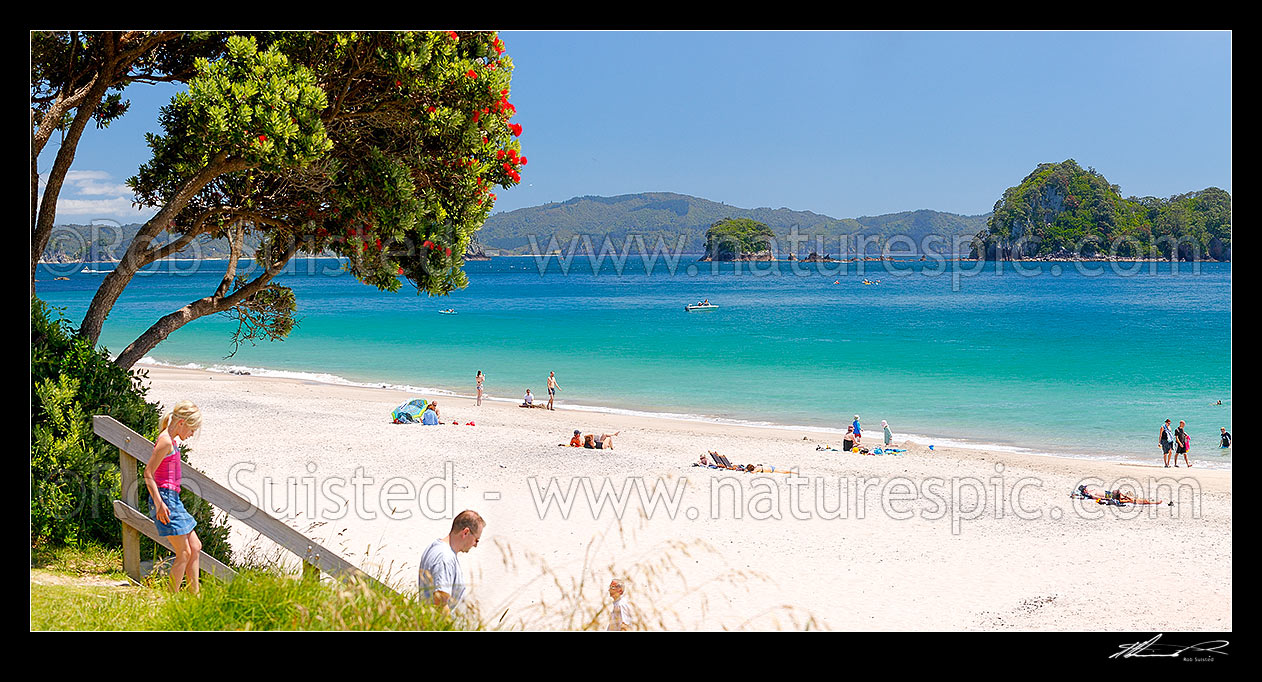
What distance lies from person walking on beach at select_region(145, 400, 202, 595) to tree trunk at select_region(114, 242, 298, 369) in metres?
2.33

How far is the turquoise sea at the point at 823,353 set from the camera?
98.9 ft

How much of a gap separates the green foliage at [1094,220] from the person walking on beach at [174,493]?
123954 millimetres

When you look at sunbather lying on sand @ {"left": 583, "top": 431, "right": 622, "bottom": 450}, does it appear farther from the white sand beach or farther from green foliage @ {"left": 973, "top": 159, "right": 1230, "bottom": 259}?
green foliage @ {"left": 973, "top": 159, "right": 1230, "bottom": 259}

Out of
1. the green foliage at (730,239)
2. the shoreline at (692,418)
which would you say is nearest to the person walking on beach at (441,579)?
the shoreline at (692,418)

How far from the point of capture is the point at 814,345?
55.8m

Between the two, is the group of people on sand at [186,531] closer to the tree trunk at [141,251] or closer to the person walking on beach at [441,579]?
the person walking on beach at [441,579]

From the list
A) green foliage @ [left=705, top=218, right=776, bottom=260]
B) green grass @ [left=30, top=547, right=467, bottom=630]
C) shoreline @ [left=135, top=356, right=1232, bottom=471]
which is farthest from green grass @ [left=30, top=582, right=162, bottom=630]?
green foliage @ [left=705, top=218, right=776, bottom=260]

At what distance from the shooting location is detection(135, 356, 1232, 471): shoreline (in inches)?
868

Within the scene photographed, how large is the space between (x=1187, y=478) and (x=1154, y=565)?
8.01 m

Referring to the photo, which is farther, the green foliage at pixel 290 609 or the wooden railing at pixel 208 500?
the wooden railing at pixel 208 500

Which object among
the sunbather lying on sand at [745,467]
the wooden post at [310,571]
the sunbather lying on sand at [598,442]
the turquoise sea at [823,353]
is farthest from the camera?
the turquoise sea at [823,353]

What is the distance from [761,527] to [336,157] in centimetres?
916

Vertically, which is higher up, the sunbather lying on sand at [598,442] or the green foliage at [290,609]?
the green foliage at [290,609]
